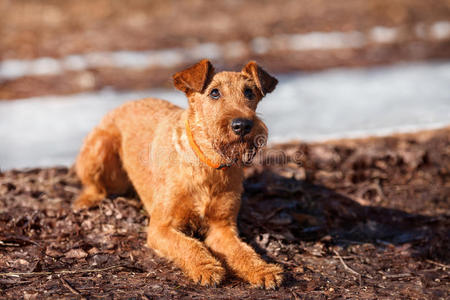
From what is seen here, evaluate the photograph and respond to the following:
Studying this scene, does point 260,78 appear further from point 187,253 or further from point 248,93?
point 187,253

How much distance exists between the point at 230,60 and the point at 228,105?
33.5 ft

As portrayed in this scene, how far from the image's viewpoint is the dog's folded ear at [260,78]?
469cm

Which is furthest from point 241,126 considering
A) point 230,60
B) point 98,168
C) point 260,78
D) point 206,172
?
point 230,60

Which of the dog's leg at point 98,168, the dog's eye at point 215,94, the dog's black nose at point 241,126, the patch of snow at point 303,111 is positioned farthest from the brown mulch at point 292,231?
the dog's eye at point 215,94

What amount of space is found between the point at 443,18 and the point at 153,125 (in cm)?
1714

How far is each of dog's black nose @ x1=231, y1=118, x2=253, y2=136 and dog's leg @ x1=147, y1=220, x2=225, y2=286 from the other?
121 cm

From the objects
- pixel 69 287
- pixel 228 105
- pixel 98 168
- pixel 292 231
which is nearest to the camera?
pixel 69 287

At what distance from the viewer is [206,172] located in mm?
4566

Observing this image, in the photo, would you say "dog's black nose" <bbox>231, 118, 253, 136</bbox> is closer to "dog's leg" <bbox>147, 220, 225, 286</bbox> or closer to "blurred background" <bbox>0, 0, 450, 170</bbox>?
"dog's leg" <bbox>147, 220, 225, 286</bbox>

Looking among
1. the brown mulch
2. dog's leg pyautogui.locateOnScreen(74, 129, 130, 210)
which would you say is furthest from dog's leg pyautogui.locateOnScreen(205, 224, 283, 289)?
dog's leg pyautogui.locateOnScreen(74, 129, 130, 210)

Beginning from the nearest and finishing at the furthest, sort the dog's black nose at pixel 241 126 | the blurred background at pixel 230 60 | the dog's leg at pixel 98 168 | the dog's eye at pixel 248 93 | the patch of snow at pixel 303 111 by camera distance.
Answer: the dog's black nose at pixel 241 126
the dog's eye at pixel 248 93
the dog's leg at pixel 98 168
the patch of snow at pixel 303 111
the blurred background at pixel 230 60

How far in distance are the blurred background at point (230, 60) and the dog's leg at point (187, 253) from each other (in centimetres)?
368

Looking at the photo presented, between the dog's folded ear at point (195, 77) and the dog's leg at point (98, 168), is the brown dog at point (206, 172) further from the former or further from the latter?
the dog's leg at point (98, 168)

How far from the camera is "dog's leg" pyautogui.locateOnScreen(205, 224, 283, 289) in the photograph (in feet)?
13.8
